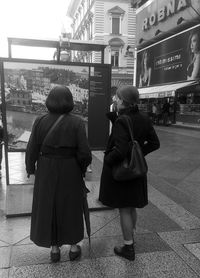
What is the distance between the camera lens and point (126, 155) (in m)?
2.96

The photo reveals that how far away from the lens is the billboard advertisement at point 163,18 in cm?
1836

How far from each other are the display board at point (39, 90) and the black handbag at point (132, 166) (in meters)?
2.37

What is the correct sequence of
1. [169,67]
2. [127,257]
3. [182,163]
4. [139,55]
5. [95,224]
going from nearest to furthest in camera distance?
1. [127,257]
2. [95,224]
3. [182,163]
4. [169,67]
5. [139,55]

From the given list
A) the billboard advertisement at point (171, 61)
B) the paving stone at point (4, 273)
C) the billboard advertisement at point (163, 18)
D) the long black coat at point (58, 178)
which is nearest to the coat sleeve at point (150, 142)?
the long black coat at point (58, 178)

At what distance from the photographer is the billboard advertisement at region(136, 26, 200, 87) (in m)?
18.2

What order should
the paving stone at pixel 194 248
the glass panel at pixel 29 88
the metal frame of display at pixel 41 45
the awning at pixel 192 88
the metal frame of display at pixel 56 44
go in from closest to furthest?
the paving stone at pixel 194 248 < the metal frame of display at pixel 41 45 < the glass panel at pixel 29 88 < the metal frame of display at pixel 56 44 < the awning at pixel 192 88

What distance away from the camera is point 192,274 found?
296 centimetres

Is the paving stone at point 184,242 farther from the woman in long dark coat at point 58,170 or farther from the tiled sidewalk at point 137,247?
the woman in long dark coat at point 58,170

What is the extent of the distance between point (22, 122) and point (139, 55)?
22.4 meters

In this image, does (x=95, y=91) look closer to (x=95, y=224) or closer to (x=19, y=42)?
(x=19, y=42)

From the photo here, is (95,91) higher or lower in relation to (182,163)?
higher

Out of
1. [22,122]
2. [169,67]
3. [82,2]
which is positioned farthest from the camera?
[82,2]

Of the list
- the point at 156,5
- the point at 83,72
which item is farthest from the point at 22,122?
the point at 156,5

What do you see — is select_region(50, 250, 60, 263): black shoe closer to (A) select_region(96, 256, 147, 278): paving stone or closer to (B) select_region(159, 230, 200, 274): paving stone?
(A) select_region(96, 256, 147, 278): paving stone
